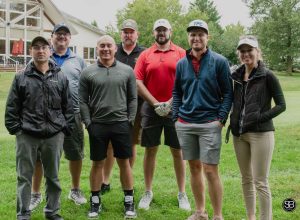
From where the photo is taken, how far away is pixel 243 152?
16.6ft

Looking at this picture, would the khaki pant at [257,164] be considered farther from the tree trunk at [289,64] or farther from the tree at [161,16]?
the tree trunk at [289,64]

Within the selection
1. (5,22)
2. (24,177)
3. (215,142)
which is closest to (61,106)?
(24,177)

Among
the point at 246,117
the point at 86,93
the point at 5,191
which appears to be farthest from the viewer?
the point at 5,191

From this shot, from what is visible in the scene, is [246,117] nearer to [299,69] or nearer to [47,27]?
[47,27]

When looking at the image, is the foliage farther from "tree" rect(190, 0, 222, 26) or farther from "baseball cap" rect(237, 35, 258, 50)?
"baseball cap" rect(237, 35, 258, 50)

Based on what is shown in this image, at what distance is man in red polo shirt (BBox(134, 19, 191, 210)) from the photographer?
6.07 m

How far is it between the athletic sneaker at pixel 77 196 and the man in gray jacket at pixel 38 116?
0.84 meters

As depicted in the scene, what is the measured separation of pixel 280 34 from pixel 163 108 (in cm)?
5717

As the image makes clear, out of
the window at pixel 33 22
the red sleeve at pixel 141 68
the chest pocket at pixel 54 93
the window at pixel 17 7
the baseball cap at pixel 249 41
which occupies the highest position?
the window at pixel 17 7

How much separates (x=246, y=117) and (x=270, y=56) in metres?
58.1

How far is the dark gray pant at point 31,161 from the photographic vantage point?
5176 mm

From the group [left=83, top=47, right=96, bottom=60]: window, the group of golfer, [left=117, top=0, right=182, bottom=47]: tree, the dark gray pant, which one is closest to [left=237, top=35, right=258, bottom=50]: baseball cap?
the group of golfer

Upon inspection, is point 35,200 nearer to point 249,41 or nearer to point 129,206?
point 129,206

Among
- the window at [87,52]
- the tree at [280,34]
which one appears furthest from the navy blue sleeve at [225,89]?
the tree at [280,34]
